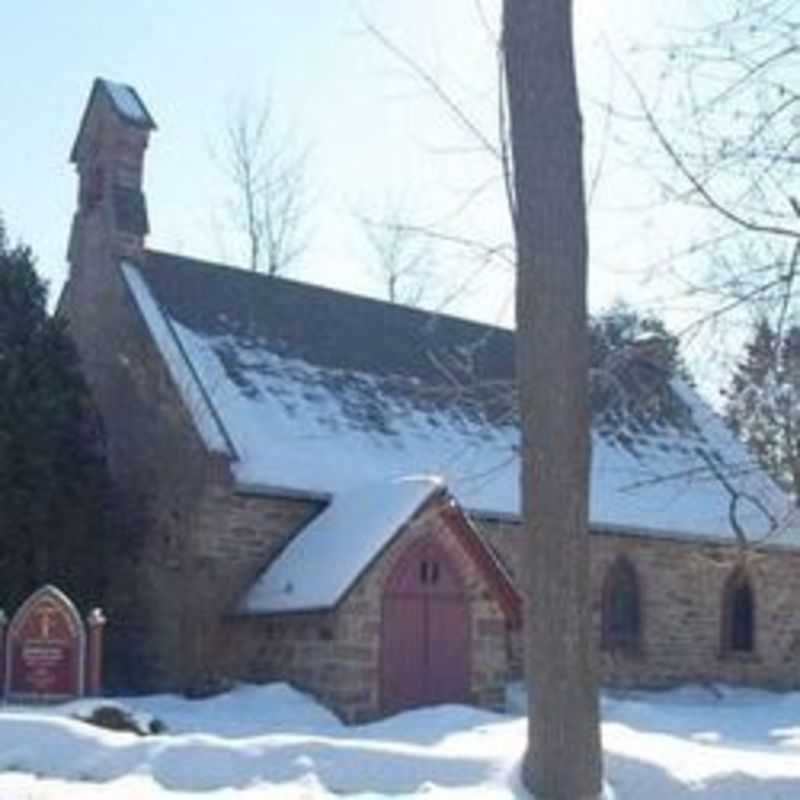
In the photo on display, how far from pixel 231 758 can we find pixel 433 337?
71.3 ft

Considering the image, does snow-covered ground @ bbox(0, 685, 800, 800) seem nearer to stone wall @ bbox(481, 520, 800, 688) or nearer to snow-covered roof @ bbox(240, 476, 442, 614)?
snow-covered roof @ bbox(240, 476, 442, 614)

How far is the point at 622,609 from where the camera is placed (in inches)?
1204

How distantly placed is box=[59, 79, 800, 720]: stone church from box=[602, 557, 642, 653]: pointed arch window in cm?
5

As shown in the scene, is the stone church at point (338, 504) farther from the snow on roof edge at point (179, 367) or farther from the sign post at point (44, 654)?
the sign post at point (44, 654)

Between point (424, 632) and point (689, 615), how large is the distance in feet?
31.0

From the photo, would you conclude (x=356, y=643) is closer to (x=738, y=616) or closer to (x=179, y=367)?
(x=179, y=367)

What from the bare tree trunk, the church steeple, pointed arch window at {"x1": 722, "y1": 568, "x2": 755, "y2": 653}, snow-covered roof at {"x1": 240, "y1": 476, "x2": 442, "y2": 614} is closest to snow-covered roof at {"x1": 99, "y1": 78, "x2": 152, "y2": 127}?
the church steeple

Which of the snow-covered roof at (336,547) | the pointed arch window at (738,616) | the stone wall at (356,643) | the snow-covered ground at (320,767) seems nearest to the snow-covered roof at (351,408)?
the snow-covered roof at (336,547)

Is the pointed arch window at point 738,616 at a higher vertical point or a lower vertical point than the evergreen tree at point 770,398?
lower

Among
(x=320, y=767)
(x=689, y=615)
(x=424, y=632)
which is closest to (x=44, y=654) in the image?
(x=424, y=632)

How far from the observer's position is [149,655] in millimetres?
26484

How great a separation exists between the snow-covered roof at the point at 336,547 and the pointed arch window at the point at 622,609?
270 inches

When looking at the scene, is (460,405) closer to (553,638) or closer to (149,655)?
(149,655)

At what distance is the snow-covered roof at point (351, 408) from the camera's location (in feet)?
86.2
